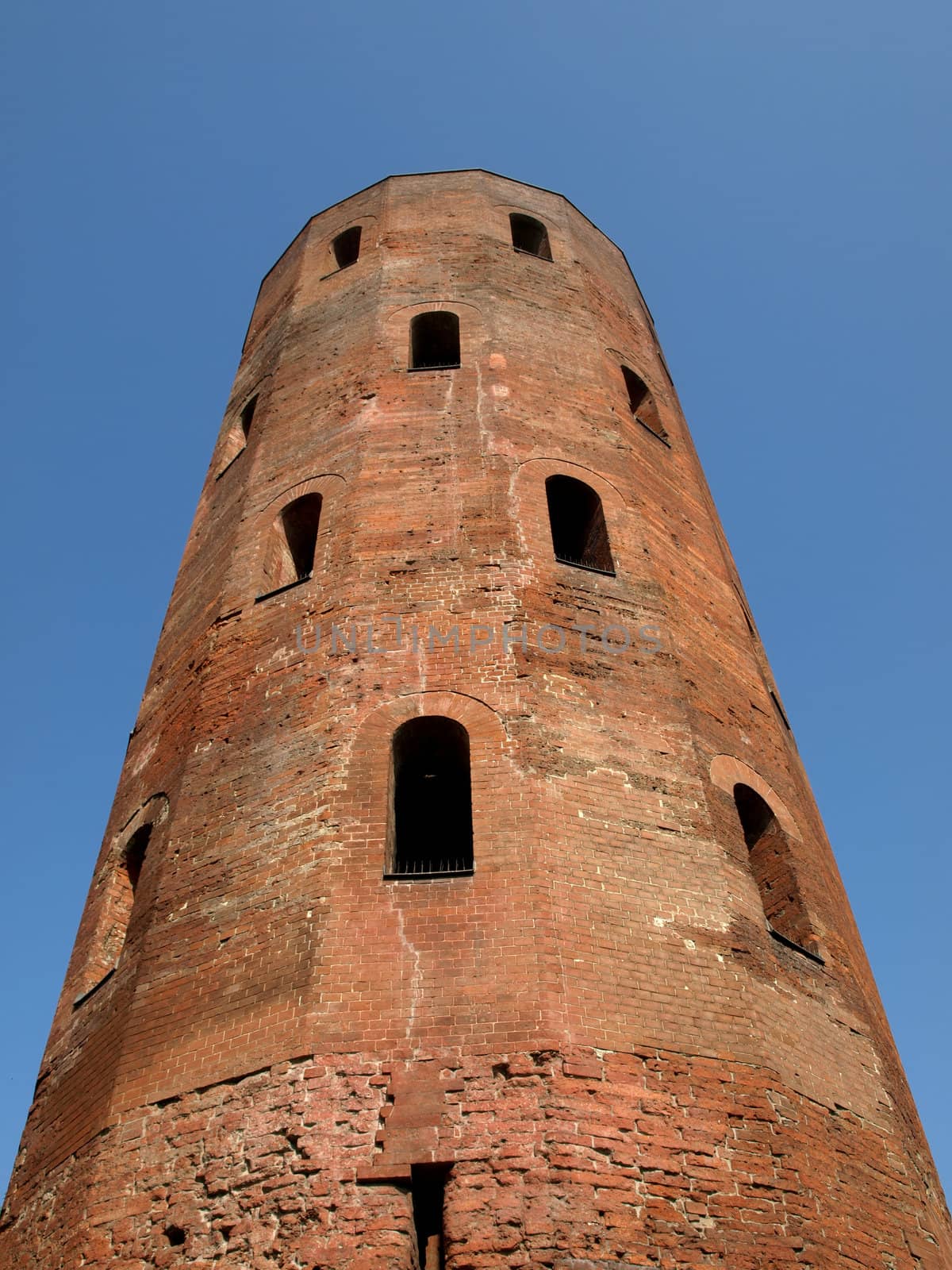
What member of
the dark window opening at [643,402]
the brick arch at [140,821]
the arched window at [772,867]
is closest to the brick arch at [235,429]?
the dark window opening at [643,402]

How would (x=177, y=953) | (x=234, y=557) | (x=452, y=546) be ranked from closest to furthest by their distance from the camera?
(x=177, y=953) → (x=452, y=546) → (x=234, y=557)

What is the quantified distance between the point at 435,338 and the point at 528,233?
3.34 meters

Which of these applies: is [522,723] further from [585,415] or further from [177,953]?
[585,415]

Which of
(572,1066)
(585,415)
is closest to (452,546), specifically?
(585,415)

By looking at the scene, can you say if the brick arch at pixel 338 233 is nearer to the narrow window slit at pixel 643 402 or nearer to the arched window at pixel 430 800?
the narrow window slit at pixel 643 402

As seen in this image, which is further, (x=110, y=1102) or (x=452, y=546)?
(x=452, y=546)

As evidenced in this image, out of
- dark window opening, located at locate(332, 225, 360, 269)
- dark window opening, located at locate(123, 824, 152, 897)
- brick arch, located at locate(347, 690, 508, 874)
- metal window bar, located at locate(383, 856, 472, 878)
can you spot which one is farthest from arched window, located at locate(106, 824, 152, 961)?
dark window opening, located at locate(332, 225, 360, 269)

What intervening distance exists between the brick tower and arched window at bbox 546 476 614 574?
0.18 ft

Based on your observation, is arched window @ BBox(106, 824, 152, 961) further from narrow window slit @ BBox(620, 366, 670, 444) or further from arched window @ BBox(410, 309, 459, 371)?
narrow window slit @ BBox(620, 366, 670, 444)

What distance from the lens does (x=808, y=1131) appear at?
786 cm

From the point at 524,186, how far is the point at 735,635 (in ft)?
26.8

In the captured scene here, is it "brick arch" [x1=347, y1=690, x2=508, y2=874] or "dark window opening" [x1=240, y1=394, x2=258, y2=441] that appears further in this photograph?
"dark window opening" [x1=240, y1=394, x2=258, y2=441]

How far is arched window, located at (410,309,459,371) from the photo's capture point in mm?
14109

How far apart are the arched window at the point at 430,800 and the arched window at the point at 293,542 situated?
2456mm
